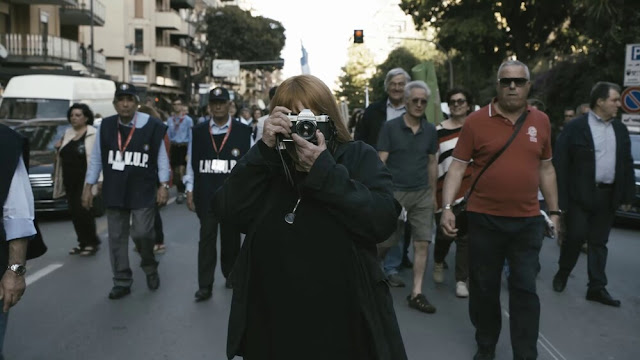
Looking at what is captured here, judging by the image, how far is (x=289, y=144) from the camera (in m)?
2.66

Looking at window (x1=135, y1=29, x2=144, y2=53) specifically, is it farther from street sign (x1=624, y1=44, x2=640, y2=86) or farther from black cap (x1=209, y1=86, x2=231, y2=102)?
black cap (x1=209, y1=86, x2=231, y2=102)

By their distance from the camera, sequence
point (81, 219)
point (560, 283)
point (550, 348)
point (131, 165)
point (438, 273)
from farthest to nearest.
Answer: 1. point (81, 219)
2. point (438, 273)
3. point (560, 283)
4. point (131, 165)
5. point (550, 348)

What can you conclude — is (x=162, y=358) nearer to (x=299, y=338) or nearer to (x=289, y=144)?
(x=299, y=338)

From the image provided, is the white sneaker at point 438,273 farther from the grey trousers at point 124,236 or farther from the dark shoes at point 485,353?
the grey trousers at point 124,236

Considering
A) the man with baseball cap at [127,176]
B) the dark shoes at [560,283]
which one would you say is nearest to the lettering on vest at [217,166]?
the man with baseball cap at [127,176]

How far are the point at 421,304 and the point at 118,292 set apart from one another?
109 inches

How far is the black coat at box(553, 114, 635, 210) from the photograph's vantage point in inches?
277

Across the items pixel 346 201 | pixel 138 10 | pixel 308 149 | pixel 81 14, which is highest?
pixel 138 10

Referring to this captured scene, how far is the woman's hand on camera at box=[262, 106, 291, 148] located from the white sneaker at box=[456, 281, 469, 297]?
4.94 m

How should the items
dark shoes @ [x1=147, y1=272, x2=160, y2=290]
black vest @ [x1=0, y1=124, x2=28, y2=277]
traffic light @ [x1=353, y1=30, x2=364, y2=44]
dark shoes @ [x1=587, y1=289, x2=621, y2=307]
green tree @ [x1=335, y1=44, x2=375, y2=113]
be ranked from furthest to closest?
green tree @ [x1=335, y1=44, x2=375, y2=113], traffic light @ [x1=353, y1=30, x2=364, y2=44], dark shoes @ [x1=147, y1=272, x2=160, y2=290], dark shoes @ [x1=587, y1=289, x2=621, y2=307], black vest @ [x1=0, y1=124, x2=28, y2=277]

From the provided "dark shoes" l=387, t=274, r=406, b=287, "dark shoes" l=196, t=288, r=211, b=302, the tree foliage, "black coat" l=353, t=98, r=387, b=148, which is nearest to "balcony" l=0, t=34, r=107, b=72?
"black coat" l=353, t=98, r=387, b=148

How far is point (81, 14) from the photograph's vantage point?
39.2 metres

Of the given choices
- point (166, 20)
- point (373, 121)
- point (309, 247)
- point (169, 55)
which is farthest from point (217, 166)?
point (169, 55)

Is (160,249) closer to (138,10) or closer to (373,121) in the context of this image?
(373,121)
